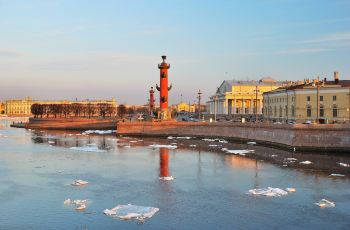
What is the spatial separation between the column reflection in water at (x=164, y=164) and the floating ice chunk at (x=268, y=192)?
5.20 meters

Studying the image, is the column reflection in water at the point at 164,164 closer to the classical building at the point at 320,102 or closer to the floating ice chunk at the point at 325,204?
the floating ice chunk at the point at 325,204

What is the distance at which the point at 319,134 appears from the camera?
37312 mm

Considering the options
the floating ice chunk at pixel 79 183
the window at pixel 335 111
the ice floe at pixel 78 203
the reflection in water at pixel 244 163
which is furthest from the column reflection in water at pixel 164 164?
the window at pixel 335 111

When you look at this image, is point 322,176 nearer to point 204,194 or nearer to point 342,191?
point 342,191

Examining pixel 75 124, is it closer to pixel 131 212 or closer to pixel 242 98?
pixel 242 98

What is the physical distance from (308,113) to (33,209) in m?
41.0

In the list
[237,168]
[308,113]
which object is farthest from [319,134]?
[308,113]

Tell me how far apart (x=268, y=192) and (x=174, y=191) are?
4.21 meters

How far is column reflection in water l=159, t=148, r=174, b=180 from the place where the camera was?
25.3 meters

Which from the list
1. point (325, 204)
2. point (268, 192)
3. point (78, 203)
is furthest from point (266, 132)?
point (78, 203)

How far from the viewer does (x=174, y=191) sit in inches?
825

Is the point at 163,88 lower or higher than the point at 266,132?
higher

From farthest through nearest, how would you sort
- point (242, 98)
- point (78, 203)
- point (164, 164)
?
point (242, 98)
point (164, 164)
point (78, 203)

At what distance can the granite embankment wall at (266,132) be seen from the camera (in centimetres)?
3656
